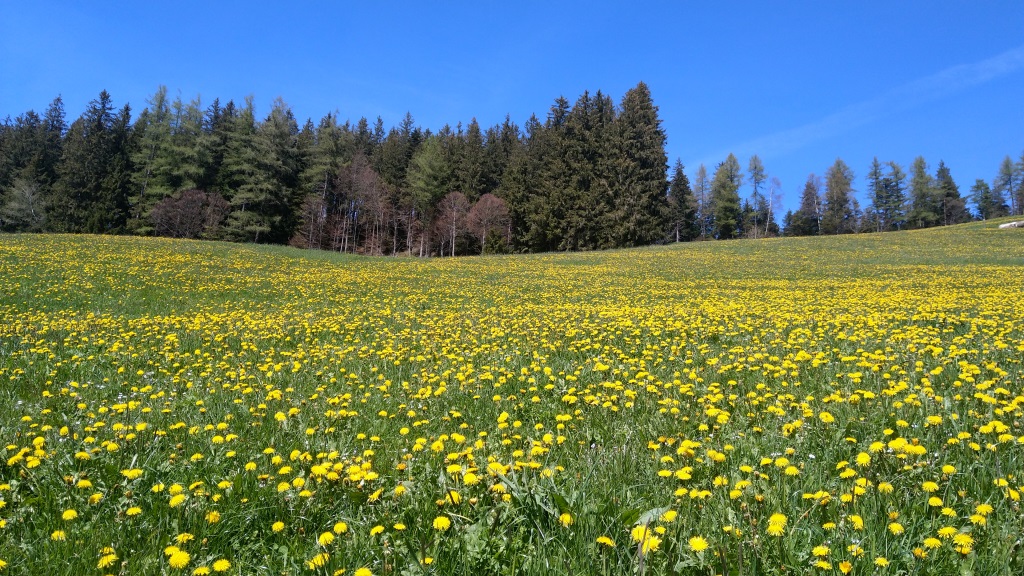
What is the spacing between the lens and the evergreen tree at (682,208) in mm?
67062

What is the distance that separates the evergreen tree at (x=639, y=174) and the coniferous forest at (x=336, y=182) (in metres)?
0.13

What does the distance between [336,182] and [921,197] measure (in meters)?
85.3

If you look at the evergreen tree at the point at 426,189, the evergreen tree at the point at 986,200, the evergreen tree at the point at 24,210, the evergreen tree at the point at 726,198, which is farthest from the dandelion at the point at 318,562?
the evergreen tree at the point at 986,200

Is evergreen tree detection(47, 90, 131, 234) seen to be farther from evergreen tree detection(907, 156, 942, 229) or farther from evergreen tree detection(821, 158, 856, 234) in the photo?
evergreen tree detection(907, 156, 942, 229)

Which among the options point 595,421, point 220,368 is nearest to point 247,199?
point 220,368

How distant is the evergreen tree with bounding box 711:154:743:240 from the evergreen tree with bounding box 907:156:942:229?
89.6 ft

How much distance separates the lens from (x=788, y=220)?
279 ft

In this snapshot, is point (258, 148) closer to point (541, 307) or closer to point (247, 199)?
point (247, 199)

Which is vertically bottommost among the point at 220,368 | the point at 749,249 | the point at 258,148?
the point at 220,368

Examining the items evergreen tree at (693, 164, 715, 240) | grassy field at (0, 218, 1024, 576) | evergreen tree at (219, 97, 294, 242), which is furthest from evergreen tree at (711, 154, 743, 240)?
grassy field at (0, 218, 1024, 576)

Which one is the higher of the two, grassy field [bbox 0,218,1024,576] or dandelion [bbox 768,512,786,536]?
dandelion [bbox 768,512,786,536]

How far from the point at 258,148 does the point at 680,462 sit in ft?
187

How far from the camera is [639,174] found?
4822 cm

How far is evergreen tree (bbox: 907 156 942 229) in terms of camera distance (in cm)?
7742
